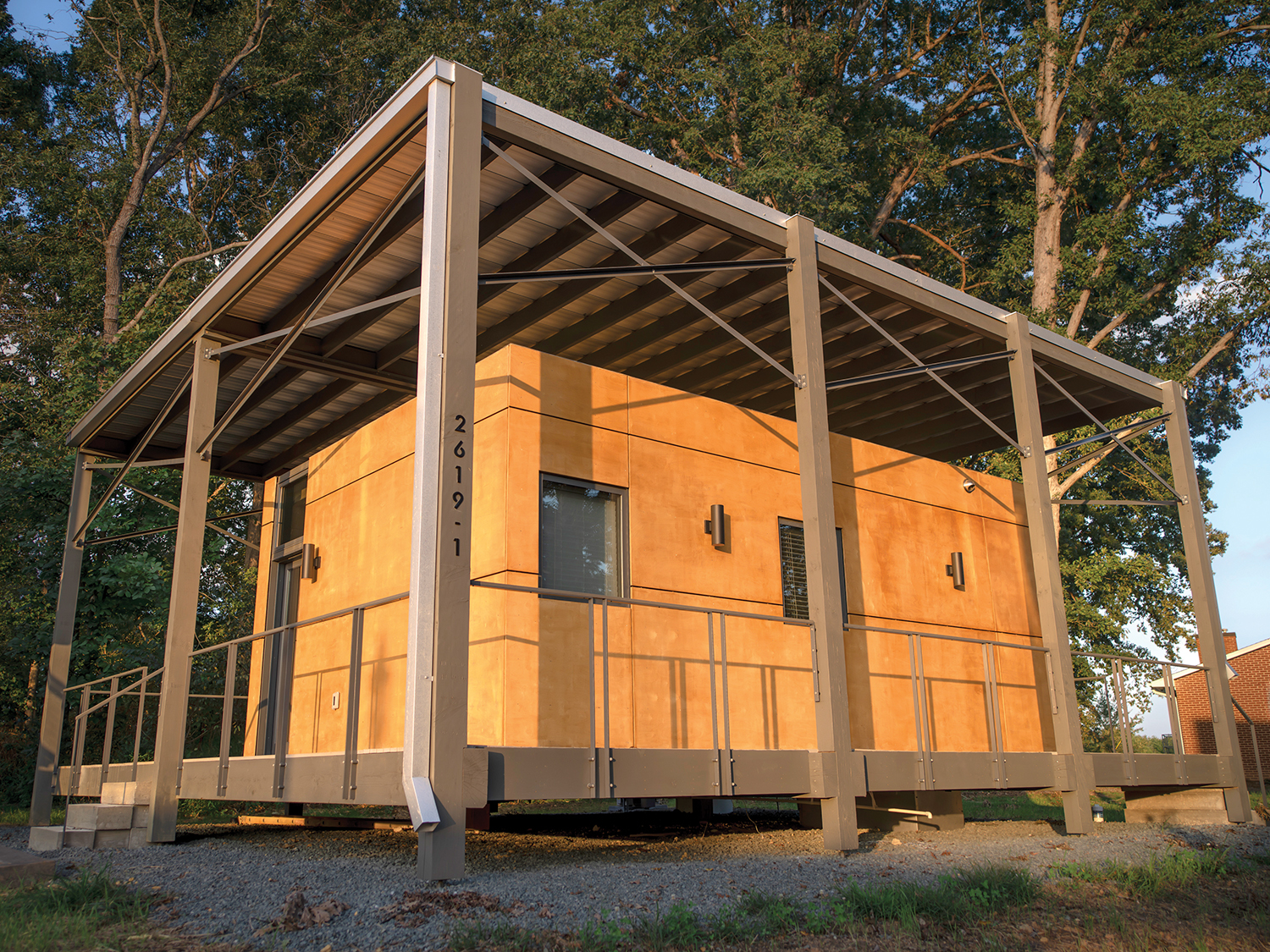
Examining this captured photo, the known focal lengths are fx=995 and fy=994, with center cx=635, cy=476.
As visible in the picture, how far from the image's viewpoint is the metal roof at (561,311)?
7.09 metres

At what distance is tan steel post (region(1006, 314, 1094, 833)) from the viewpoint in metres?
9.10

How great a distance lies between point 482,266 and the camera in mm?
8648

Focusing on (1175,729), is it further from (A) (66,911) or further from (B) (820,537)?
(A) (66,911)

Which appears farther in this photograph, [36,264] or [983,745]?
[36,264]

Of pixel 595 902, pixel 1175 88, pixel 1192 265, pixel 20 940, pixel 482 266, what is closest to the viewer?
pixel 20 940

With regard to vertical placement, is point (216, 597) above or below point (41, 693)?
above

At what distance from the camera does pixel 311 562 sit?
985 centimetres

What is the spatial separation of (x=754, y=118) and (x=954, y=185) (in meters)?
6.86

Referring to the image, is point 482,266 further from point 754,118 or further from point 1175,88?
point 1175,88

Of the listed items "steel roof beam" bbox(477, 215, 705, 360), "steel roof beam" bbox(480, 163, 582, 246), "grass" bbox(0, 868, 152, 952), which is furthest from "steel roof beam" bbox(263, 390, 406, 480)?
"grass" bbox(0, 868, 152, 952)

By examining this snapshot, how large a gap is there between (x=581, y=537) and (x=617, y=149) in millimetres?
2929

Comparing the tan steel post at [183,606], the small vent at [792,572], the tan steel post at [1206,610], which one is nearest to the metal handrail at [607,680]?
the small vent at [792,572]

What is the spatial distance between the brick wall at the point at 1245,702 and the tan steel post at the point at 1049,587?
24.6m

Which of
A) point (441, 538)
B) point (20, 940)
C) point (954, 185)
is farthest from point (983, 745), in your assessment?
point (954, 185)
